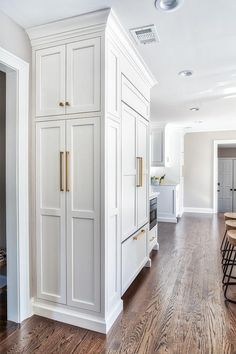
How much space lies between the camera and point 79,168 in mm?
2186

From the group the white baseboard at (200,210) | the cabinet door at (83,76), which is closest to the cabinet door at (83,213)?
the cabinet door at (83,76)

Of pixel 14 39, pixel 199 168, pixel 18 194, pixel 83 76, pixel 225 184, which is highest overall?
pixel 14 39

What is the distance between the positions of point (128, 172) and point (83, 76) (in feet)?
3.43

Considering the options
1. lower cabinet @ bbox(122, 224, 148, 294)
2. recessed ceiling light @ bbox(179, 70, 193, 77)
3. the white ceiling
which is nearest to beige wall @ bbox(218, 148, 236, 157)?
the white ceiling

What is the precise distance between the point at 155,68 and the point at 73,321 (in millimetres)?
2819

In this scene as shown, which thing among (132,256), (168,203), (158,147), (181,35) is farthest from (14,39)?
(168,203)

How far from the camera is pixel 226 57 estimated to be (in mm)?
2746

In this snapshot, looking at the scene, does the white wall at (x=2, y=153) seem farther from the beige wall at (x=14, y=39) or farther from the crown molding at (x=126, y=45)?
the crown molding at (x=126, y=45)

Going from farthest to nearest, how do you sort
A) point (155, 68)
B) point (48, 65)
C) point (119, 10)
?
1. point (155, 68)
2. point (48, 65)
3. point (119, 10)

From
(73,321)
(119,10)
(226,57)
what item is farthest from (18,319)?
(226,57)

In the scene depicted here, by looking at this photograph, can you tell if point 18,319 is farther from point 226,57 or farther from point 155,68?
point 226,57

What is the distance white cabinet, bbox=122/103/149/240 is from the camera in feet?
8.47

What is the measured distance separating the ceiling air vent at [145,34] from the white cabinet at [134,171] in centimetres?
61

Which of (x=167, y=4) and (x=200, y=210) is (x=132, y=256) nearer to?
(x=167, y=4)
